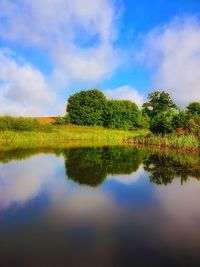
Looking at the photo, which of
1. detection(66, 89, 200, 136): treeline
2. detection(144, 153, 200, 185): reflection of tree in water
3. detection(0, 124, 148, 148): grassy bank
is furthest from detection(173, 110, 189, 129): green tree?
detection(66, 89, 200, 136): treeline

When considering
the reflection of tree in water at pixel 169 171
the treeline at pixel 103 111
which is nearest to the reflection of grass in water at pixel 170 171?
the reflection of tree in water at pixel 169 171

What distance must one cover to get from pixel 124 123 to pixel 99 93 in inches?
293

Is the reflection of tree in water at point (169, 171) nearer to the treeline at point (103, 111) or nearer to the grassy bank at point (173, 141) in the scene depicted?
the grassy bank at point (173, 141)

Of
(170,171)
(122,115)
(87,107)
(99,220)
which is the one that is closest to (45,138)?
(87,107)

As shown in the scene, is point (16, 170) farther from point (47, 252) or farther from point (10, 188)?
point (47, 252)

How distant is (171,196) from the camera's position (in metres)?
9.64

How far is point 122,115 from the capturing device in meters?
59.1

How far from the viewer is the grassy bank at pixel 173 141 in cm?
2553

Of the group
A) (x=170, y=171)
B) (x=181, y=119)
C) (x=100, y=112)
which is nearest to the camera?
(x=170, y=171)

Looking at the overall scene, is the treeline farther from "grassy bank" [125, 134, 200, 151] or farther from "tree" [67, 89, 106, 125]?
"grassy bank" [125, 134, 200, 151]

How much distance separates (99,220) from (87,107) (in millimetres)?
50579

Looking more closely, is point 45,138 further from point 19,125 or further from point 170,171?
point 170,171

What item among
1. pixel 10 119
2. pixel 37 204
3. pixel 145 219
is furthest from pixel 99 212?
pixel 10 119

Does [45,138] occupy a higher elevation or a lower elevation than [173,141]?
higher
